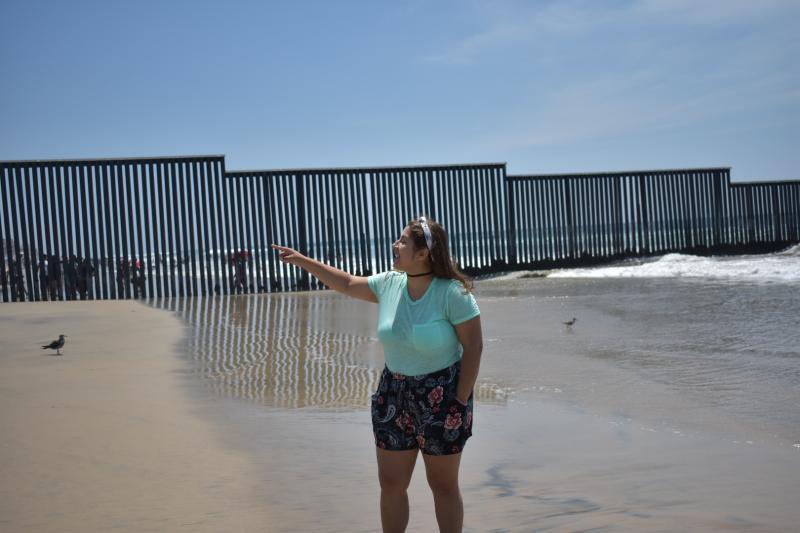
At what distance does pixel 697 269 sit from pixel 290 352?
1235 cm

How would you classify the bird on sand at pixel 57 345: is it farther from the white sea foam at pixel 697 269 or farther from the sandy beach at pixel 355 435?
the white sea foam at pixel 697 269

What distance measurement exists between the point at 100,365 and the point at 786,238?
20.5 meters

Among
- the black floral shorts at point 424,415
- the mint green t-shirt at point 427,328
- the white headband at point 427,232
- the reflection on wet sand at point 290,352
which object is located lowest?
the reflection on wet sand at point 290,352

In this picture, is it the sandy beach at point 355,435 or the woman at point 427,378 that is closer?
the woman at point 427,378

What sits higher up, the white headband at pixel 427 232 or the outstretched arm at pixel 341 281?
the white headband at pixel 427 232

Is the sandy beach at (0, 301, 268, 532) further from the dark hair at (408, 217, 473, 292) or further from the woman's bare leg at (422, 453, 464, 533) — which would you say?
the dark hair at (408, 217, 473, 292)

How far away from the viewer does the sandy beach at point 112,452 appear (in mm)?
3338

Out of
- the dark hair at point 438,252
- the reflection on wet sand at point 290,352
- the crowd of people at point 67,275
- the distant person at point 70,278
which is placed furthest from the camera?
the distant person at point 70,278

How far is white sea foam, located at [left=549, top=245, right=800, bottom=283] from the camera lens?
1537 cm

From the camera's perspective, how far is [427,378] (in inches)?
116

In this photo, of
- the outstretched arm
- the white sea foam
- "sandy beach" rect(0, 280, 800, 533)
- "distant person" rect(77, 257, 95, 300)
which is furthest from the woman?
"distant person" rect(77, 257, 95, 300)

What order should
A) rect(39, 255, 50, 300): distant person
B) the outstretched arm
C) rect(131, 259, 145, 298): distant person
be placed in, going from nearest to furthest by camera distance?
the outstretched arm < rect(39, 255, 50, 300): distant person < rect(131, 259, 145, 298): distant person

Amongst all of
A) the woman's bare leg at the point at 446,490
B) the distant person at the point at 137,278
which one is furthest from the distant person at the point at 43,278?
the woman's bare leg at the point at 446,490

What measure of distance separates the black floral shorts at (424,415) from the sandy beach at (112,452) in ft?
2.35
